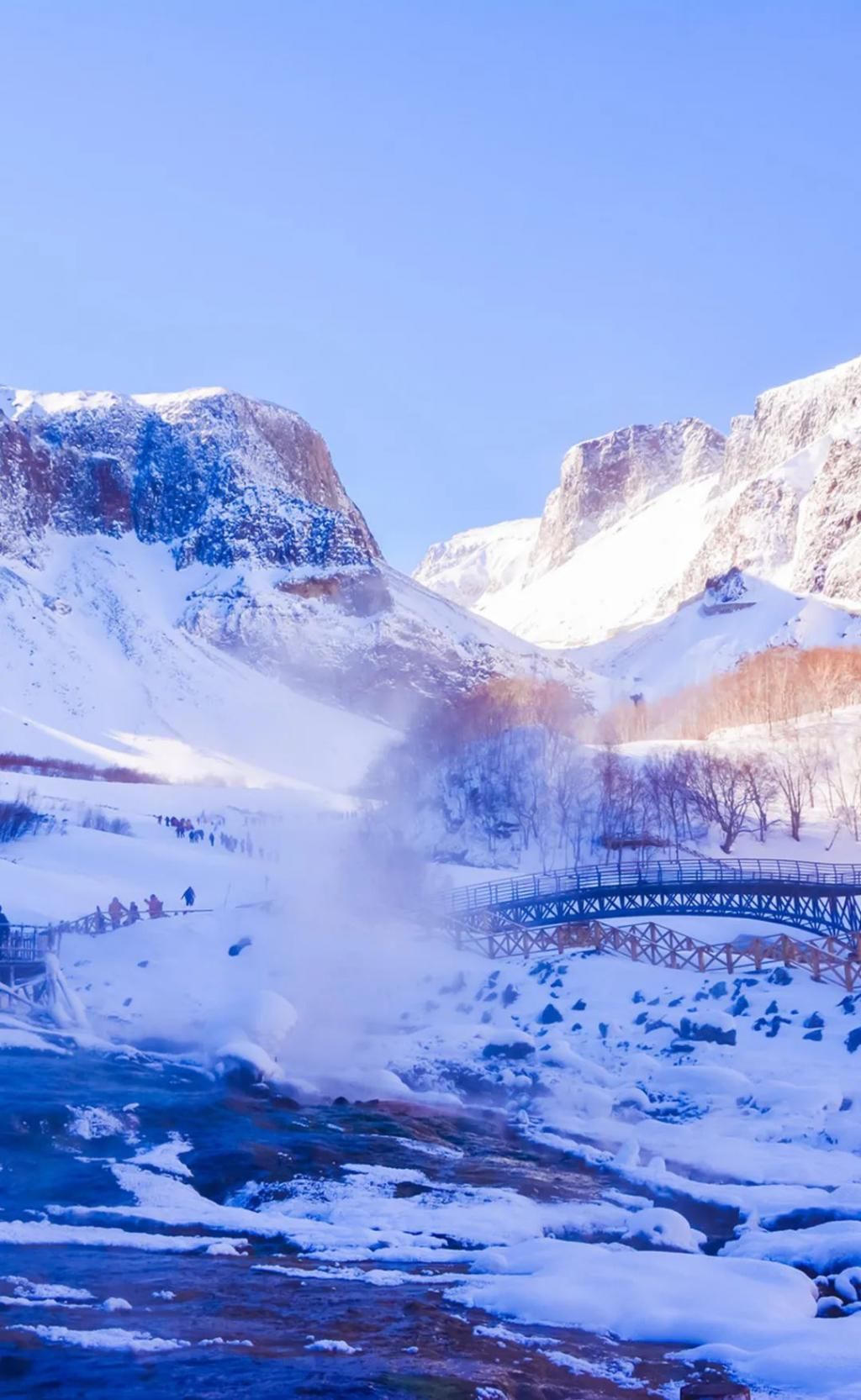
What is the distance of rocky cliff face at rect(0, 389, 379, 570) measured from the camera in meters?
160

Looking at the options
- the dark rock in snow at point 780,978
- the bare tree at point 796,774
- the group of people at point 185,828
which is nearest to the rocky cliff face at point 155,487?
the group of people at point 185,828

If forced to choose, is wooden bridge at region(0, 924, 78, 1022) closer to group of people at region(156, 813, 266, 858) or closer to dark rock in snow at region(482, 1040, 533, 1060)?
dark rock in snow at region(482, 1040, 533, 1060)

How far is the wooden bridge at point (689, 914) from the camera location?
29.5 metres

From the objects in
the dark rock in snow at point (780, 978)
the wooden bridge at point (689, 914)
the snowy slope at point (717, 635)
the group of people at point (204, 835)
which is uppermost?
the snowy slope at point (717, 635)

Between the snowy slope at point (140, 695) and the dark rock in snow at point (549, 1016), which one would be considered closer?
the dark rock in snow at point (549, 1016)

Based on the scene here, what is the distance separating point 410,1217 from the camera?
15.0 metres

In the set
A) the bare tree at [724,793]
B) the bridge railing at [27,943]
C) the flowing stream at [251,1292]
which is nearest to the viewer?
the flowing stream at [251,1292]

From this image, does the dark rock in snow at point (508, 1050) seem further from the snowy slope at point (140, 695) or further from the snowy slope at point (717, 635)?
the snowy slope at point (717, 635)

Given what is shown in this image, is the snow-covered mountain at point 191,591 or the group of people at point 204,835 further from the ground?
the snow-covered mountain at point 191,591

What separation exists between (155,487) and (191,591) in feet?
69.3

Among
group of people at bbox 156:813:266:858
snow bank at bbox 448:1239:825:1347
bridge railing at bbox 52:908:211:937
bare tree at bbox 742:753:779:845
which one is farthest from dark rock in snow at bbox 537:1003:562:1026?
bare tree at bbox 742:753:779:845

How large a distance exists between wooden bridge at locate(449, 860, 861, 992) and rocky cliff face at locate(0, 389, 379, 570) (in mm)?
123332

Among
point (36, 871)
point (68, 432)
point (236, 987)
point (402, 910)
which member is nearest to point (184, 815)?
point (36, 871)

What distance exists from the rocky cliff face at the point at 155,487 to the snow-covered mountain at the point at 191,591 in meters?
0.24
